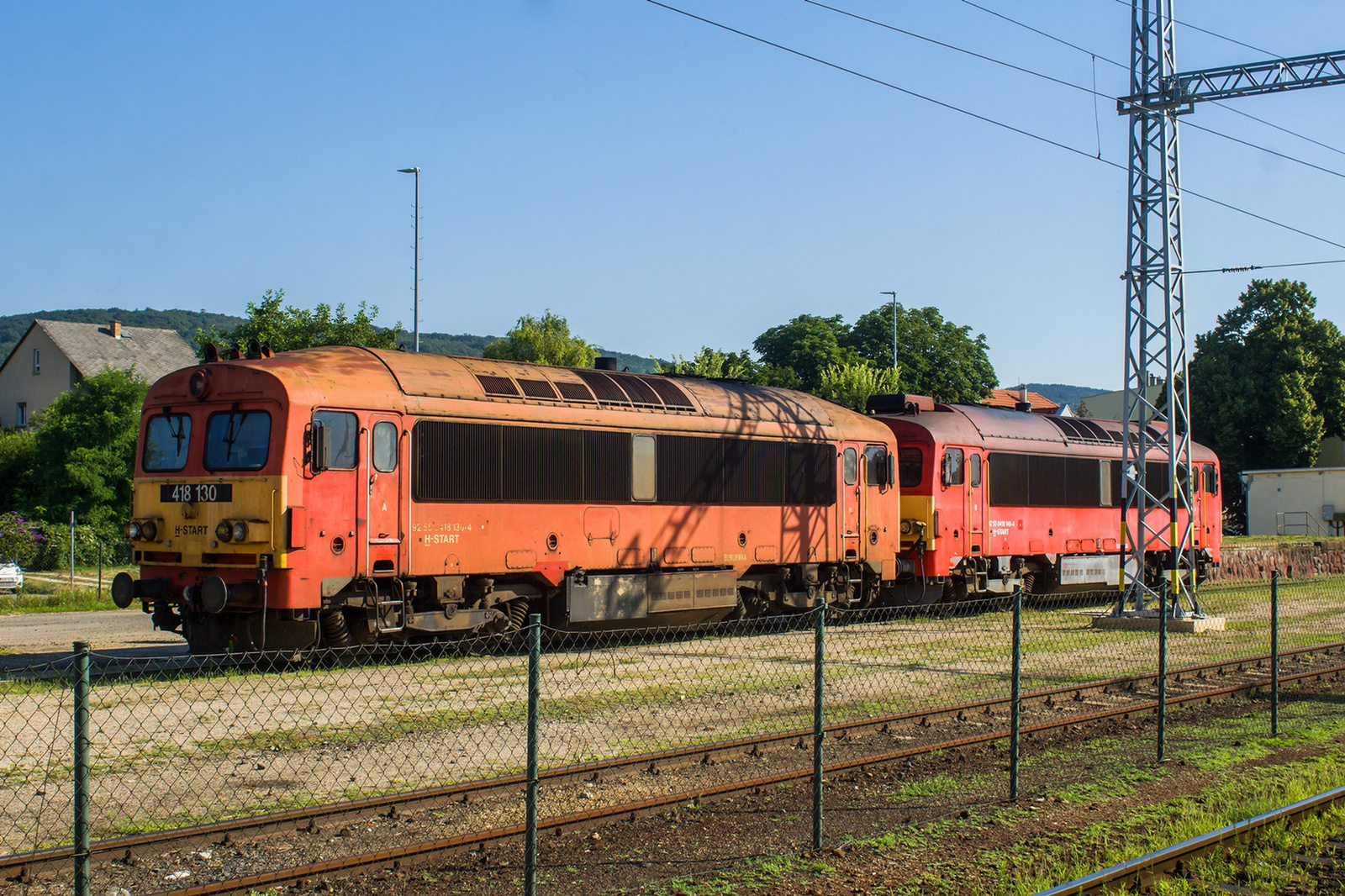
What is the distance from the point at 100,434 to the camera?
4134 centimetres

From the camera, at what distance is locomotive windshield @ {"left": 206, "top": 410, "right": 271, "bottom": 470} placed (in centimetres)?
1380

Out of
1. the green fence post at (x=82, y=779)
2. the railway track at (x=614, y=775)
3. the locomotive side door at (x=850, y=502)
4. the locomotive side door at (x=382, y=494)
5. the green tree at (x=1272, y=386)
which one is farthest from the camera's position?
the green tree at (x=1272, y=386)

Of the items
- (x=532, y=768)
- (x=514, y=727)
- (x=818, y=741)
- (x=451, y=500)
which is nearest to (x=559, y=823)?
(x=818, y=741)

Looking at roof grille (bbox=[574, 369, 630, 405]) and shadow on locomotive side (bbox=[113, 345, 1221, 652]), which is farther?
roof grille (bbox=[574, 369, 630, 405])

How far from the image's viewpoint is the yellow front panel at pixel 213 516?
531 inches

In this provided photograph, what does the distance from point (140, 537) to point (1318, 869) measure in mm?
12573

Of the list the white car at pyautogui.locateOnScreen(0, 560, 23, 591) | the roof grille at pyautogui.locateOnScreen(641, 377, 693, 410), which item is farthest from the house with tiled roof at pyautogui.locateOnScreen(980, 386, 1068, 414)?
the white car at pyautogui.locateOnScreen(0, 560, 23, 591)

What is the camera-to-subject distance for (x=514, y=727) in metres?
11.0

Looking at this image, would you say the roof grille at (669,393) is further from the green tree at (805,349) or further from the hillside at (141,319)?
the hillside at (141,319)

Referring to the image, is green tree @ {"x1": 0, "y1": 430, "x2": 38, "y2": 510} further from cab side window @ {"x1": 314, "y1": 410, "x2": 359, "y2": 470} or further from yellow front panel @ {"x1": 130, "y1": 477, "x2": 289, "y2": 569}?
cab side window @ {"x1": 314, "y1": 410, "x2": 359, "y2": 470}

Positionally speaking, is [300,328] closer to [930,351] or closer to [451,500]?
[451,500]

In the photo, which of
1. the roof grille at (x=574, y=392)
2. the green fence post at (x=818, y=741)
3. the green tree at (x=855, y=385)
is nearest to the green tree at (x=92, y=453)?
the green tree at (x=855, y=385)

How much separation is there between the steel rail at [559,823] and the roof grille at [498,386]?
25.1 feet

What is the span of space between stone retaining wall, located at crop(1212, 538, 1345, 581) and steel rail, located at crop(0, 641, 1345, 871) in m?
21.7
